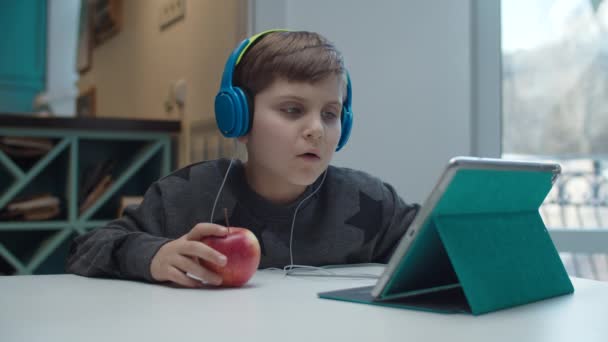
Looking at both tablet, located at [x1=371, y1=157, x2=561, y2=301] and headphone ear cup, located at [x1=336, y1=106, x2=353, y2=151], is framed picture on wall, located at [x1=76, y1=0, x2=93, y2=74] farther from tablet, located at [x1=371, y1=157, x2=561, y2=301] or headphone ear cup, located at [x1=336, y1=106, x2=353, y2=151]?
tablet, located at [x1=371, y1=157, x2=561, y2=301]

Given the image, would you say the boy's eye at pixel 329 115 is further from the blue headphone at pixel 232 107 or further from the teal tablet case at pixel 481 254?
the teal tablet case at pixel 481 254

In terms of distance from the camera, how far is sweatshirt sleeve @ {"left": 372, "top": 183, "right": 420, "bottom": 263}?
130 cm

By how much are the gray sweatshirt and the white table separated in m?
0.27

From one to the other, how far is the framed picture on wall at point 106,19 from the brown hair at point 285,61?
2.78 meters

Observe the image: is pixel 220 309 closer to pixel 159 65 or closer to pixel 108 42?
pixel 159 65

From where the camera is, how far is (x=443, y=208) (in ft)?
2.39

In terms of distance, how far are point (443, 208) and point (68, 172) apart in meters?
2.34

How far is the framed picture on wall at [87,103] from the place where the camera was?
4.43 metres

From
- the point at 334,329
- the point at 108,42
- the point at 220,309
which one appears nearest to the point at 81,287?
the point at 220,309

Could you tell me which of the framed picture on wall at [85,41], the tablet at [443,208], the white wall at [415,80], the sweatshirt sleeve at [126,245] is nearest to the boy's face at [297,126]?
the sweatshirt sleeve at [126,245]

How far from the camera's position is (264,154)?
1.12 meters

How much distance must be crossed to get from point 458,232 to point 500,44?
1637 millimetres

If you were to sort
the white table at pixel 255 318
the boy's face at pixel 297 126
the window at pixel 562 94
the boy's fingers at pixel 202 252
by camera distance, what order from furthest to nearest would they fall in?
1. the window at pixel 562 94
2. the boy's face at pixel 297 126
3. the boy's fingers at pixel 202 252
4. the white table at pixel 255 318

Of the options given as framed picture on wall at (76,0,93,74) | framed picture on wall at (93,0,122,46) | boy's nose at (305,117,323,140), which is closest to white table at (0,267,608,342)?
boy's nose at (305,117,323,140)
